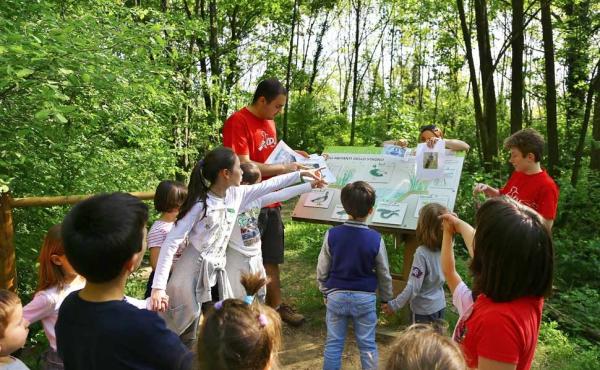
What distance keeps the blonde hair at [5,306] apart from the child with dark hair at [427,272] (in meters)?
2.28

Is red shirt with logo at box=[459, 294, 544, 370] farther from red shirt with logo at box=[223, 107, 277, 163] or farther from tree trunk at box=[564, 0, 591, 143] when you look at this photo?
tree trunk at box=[564, 0, 591, 143]

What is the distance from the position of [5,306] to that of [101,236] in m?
0.87

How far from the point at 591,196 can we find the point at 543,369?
5.19 meters

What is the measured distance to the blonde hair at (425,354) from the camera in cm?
119

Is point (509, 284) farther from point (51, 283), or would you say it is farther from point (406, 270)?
point (406, 270)

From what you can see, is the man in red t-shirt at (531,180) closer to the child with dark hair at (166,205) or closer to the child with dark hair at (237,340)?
the child with dark hair at (166,205)

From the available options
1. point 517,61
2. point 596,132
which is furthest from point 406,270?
point 596,132

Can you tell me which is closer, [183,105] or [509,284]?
[509,284]

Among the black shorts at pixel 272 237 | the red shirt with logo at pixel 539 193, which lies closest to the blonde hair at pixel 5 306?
the black shorts at pixel 272 237

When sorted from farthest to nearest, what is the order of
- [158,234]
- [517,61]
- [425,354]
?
1. [517,61]
2. [158,234]
3. [425,354]

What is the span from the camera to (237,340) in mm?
1431

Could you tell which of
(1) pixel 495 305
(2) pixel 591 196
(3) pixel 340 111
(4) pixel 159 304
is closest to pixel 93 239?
(4) pixel 159 304

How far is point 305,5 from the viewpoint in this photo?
20266 mm

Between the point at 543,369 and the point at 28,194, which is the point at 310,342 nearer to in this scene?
the point at 543,369
